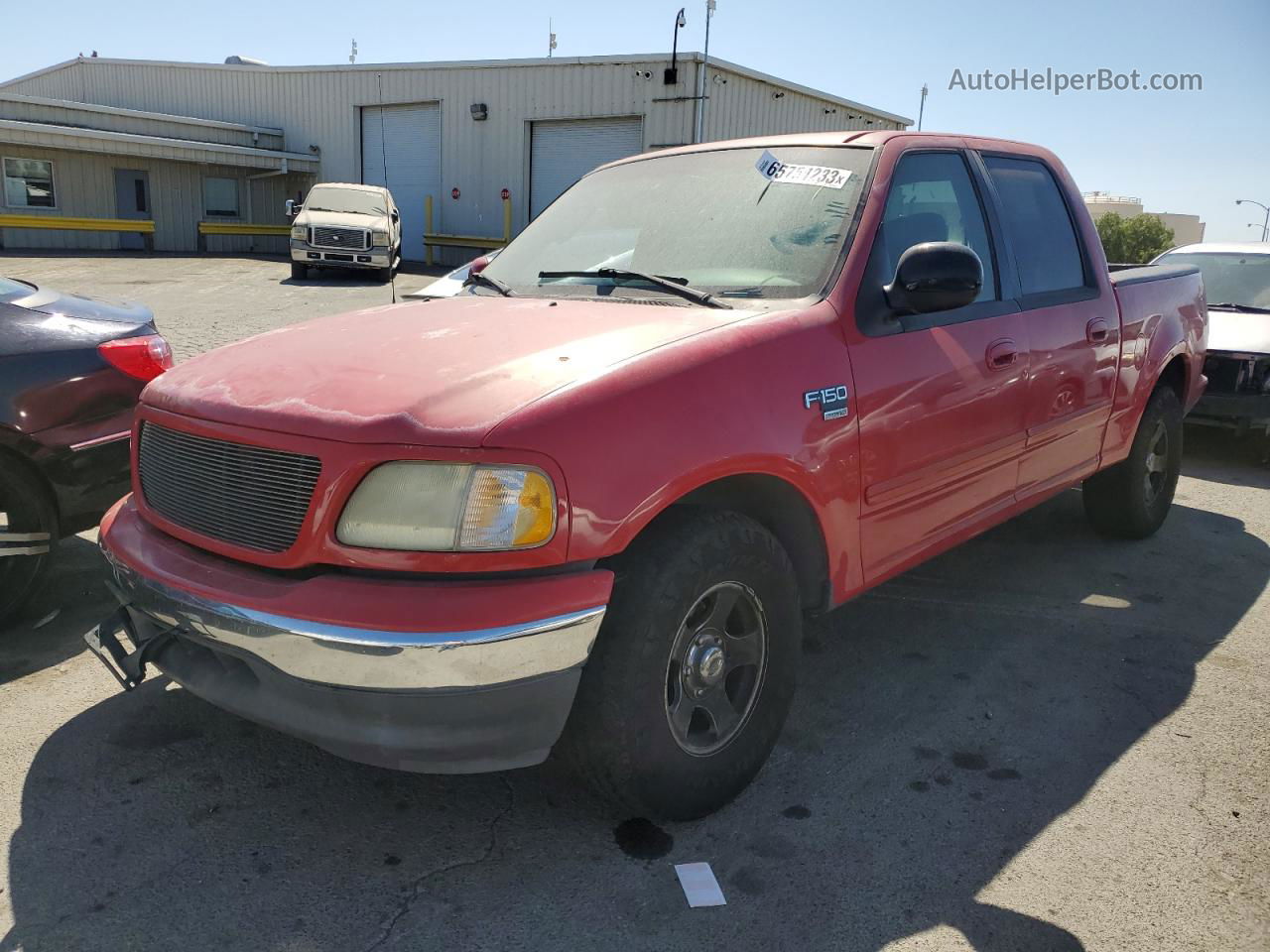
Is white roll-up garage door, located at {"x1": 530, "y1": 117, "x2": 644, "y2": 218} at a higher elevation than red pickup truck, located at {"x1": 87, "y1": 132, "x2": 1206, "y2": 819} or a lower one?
higher

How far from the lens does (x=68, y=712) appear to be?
3260 millimetres

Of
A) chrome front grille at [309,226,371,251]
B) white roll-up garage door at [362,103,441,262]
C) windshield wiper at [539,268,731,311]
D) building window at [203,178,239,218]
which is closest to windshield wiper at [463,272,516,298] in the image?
windshield wiper at [539,268,731,311]

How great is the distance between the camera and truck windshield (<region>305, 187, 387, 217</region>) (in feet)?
63.4

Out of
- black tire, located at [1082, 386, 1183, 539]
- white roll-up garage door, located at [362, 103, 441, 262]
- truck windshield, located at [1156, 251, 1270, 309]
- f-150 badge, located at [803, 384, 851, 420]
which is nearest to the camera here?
f-150 badge, located at [803, 384, 851, 420]

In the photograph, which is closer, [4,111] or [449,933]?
[449,933]

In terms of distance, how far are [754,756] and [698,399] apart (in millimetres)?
1038

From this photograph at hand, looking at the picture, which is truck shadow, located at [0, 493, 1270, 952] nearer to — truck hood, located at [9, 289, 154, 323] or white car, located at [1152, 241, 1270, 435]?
truck hood, located at [9, 289, 154, 323]

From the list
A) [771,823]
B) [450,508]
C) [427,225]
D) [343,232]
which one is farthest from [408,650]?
[427,225]

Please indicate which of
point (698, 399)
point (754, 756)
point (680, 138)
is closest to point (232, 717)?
point (754, 756)

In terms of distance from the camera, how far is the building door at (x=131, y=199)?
26672mm

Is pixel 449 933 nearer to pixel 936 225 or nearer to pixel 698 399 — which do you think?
pixel 698 399

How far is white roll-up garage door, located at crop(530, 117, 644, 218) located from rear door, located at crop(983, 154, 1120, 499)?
19.1 m

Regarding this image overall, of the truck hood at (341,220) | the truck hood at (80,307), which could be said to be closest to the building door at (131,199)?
the truck hood at (341,220)

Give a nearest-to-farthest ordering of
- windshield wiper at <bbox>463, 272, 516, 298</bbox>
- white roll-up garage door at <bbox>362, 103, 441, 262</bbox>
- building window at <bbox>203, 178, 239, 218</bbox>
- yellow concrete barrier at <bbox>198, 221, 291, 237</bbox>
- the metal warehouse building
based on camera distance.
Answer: windshield wiper at <bbox>463, 272, 516, 298</bbox>
the metal warehouse building
white roll-up garage door at <bbox>362, 103, 441, 262</bbox>
yellow concrete barrier at <bbox>198, 221, 291, 237</bbox>
building window at <bbox>203, 178, 239, 218</bbox>
